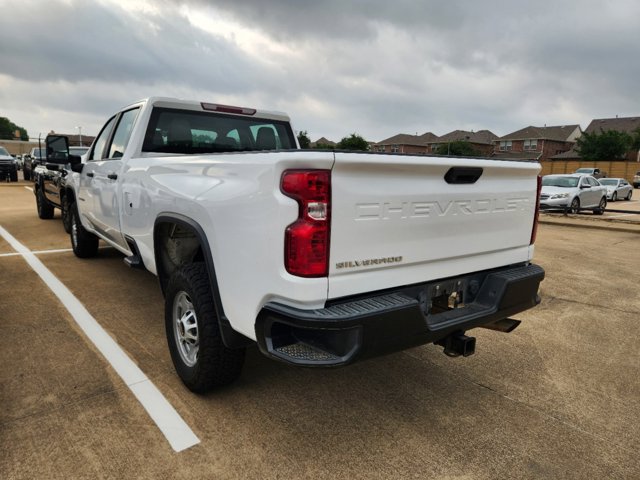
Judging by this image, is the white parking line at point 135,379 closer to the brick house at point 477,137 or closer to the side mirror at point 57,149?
the side mirror at point 57,149

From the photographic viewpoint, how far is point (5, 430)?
2443 mm

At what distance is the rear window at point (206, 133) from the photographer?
409cm

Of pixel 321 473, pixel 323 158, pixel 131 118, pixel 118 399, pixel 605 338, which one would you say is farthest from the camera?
pixel 131 118

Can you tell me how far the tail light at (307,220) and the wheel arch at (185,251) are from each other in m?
0.65

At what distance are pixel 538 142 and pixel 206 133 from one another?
7342 centimetres

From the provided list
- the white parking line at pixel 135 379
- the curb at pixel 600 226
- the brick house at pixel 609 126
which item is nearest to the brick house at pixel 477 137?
the brick house at pixel 609 126

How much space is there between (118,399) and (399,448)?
5.55ft

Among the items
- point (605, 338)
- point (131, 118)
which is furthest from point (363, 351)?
point (131, 118)

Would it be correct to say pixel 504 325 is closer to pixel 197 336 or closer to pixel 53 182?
pixel 197 336

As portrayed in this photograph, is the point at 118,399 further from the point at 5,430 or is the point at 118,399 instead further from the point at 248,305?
the point at 248,305

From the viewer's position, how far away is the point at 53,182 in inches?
328

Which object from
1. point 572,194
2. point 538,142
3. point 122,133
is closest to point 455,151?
point 122,133

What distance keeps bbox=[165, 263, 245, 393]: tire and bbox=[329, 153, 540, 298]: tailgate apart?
91 centimetres

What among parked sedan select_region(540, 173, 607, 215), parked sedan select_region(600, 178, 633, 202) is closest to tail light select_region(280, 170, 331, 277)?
parked sedan select_region(540, 173, 607, 215)
